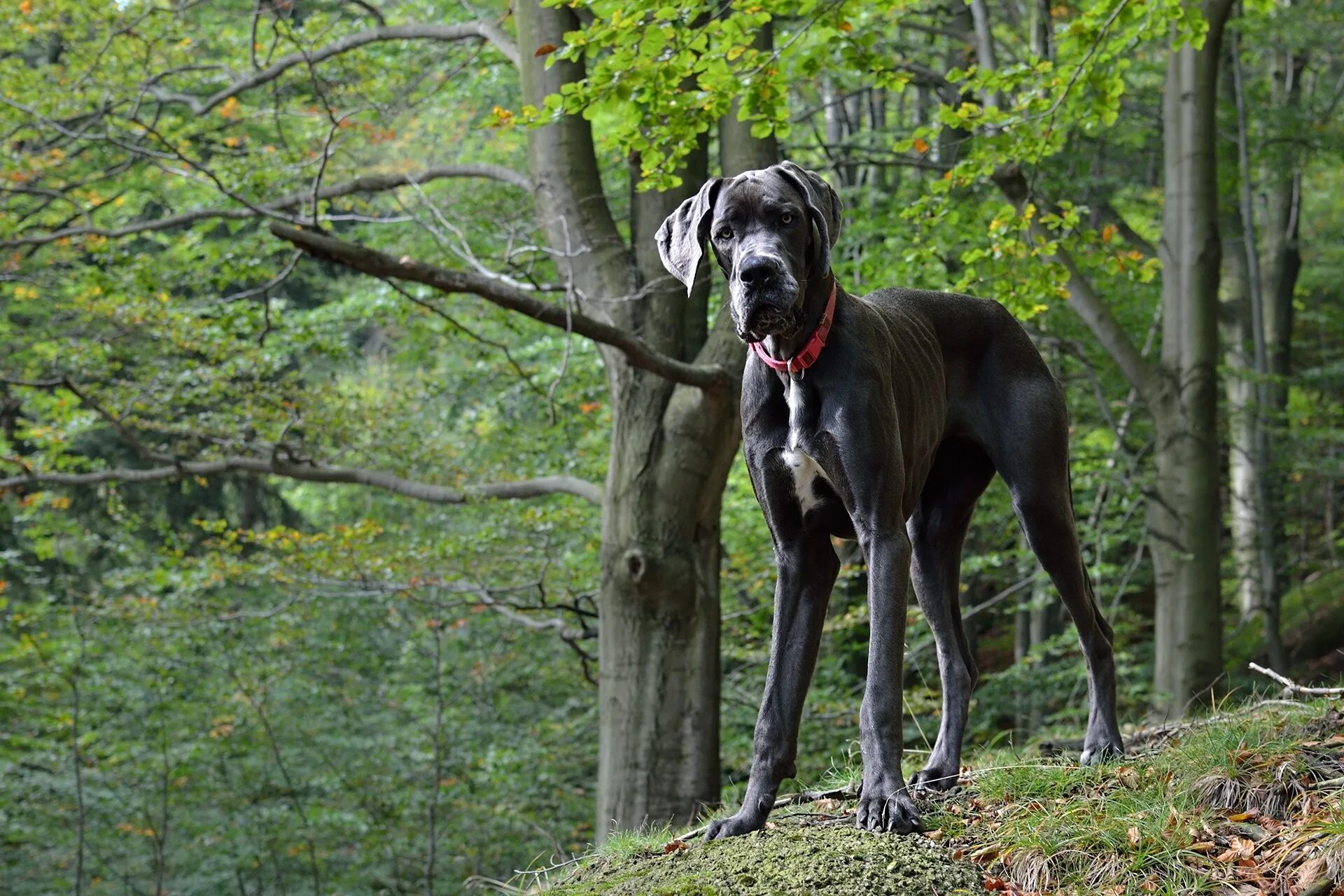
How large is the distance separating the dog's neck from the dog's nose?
0.36 meters

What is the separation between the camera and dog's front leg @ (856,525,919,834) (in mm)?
4051

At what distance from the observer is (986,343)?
5137mm

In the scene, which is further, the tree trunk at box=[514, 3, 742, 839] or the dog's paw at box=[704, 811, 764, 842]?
the tree trunk at box=[514, 3, 742, 839]

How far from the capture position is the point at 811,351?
4.15 m

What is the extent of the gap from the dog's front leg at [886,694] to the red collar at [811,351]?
24.0 inches

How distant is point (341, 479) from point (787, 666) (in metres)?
6.79

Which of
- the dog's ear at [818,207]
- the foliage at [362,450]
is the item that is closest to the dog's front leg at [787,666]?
the dog's ear at [818,207]

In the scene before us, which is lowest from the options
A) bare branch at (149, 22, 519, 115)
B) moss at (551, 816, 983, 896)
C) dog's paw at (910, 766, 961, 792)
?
moss at (551, 816, 983, 896)

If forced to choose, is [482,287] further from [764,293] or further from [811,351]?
[764,293]

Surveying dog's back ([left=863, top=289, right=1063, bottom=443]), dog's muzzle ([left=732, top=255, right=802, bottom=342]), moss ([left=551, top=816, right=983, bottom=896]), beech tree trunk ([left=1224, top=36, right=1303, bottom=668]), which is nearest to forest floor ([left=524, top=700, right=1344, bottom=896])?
moss ([left=551, top=816, right=983, bottom=896])

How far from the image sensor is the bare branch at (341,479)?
33.3 feet

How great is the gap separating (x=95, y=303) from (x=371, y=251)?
6.54 m

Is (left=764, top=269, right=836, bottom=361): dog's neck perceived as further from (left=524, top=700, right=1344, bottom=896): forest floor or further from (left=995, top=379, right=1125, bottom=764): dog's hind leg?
(left=524, top=700, right=1344, bottom=896): forest floor

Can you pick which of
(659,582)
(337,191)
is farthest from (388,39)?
(659,582)
